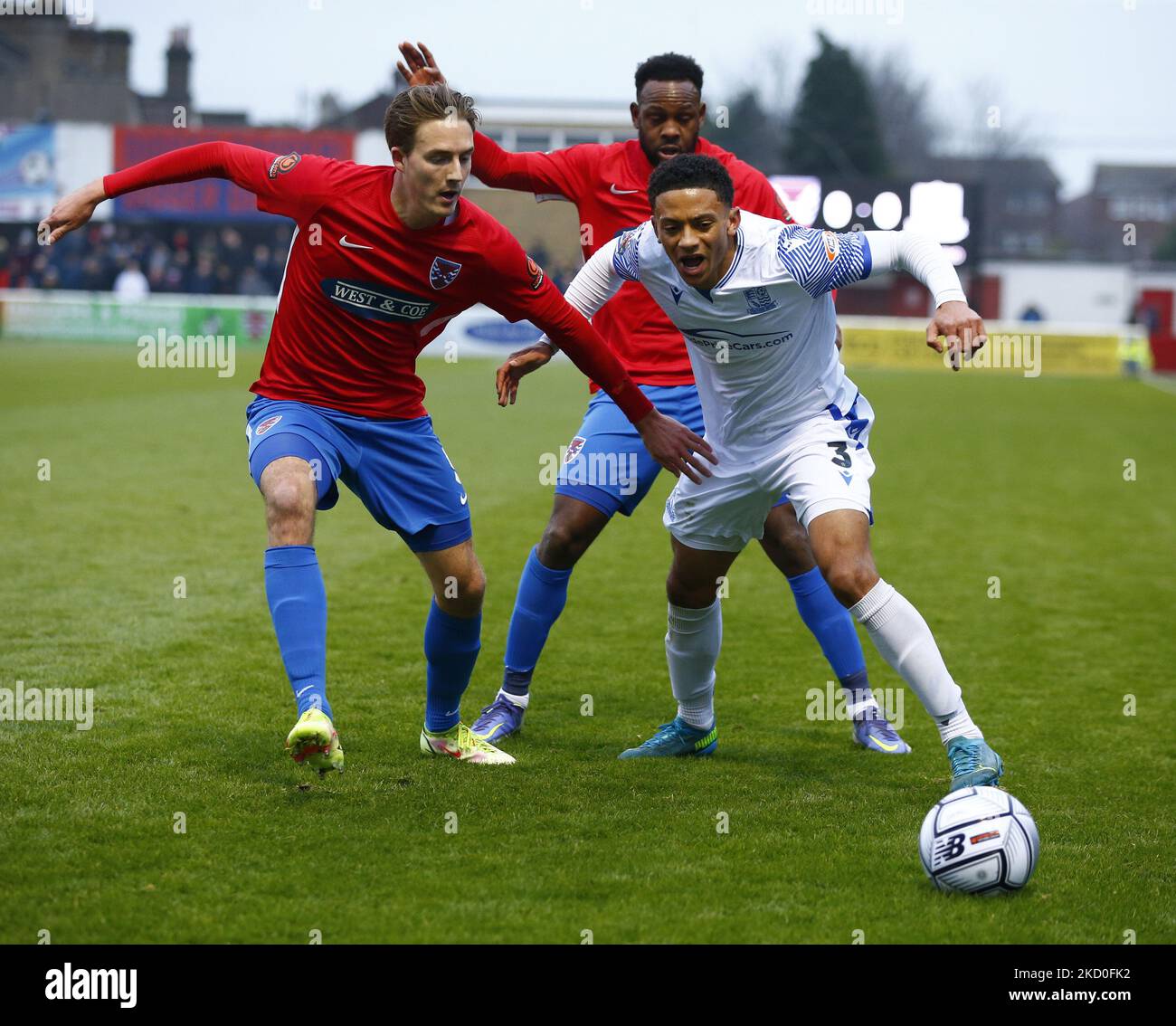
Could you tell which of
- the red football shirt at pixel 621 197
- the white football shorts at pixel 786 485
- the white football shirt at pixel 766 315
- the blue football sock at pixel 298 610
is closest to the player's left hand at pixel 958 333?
Result: the white football shirt at pixel 766 315

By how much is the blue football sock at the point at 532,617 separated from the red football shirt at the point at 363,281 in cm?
104

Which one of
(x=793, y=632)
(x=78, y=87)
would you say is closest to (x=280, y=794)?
(x=793, y=632)

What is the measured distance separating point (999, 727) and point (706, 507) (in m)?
1.76

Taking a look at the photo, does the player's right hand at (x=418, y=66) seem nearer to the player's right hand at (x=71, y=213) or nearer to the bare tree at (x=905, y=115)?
the player's right hand at (x=71, y=213)

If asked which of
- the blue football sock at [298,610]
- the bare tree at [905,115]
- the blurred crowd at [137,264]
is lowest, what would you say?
the blue football sock at [298,610]

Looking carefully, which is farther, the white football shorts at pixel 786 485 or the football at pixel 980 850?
the white football shorts at pixel 786 485

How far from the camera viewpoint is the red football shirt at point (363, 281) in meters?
4.79

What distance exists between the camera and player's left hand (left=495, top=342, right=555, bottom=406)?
5.20 meters

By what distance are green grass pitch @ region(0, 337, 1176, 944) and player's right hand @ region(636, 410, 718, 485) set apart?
110cm

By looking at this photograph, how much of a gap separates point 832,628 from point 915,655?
1.51 metres

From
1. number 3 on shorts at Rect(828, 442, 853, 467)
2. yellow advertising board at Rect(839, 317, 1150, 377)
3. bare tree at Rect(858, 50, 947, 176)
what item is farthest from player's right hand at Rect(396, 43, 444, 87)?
bare tree at Rect(858, 50, 947, 176)

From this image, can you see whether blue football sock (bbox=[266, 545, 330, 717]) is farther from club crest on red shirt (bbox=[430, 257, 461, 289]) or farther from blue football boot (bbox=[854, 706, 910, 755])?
blue football boot (bbox=[854, 706, 910, 755])
